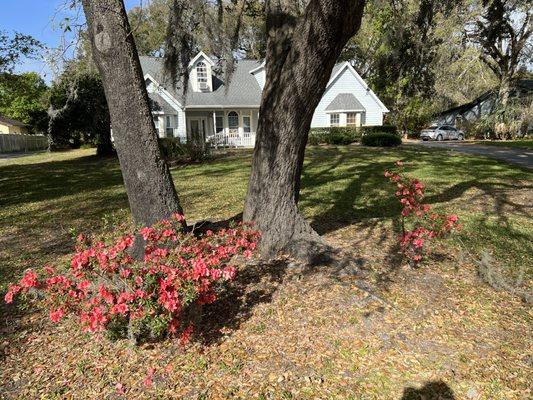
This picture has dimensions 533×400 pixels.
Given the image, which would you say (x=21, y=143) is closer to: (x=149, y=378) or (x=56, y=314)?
(x=56, y=314)

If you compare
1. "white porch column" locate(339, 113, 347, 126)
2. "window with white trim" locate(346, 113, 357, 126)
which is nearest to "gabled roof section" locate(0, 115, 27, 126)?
"white porch column" locate(339, 113, 347, 126)

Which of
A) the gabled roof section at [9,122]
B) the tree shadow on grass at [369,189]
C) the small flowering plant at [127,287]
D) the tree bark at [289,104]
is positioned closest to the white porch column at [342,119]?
the tree shadow on grass at [369,189]

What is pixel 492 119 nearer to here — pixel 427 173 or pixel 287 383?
pixel 427 173

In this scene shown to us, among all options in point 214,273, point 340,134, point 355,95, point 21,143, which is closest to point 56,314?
point 214,273

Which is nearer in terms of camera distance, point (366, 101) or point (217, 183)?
point (217, 183)

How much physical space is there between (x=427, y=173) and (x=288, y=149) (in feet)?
31.3

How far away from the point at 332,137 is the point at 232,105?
23.1 ft

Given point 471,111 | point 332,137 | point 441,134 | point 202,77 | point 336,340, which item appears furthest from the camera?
point 471,111

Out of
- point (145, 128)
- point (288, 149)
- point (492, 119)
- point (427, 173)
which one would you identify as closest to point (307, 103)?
point (288, 149)

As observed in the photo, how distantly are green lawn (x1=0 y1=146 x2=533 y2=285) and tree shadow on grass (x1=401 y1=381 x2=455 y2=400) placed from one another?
2806 mm

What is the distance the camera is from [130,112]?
4.30 metres

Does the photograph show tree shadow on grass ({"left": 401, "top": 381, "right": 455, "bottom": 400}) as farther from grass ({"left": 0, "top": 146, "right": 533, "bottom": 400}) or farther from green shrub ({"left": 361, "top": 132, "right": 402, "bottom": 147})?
green shrub ({"left": 361, "top": 132, "right": 402, "bottom": 147})

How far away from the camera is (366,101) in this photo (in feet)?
101

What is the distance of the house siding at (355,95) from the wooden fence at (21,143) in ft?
78.5
